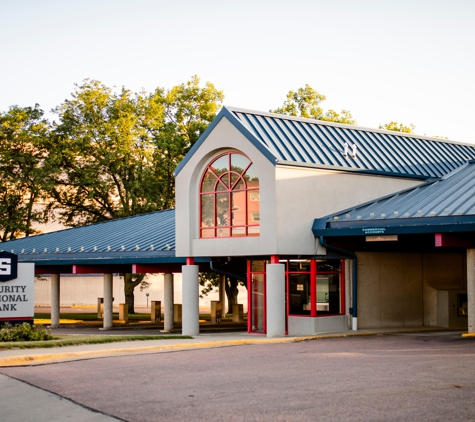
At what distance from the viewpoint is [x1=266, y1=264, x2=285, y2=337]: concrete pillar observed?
2481 cm

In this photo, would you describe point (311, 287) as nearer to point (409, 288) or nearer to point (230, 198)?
point (230, 198)

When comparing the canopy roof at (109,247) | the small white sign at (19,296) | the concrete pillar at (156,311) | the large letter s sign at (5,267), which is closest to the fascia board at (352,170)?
the canopy roof at (109,247)

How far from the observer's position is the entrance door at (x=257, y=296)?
27.0 m

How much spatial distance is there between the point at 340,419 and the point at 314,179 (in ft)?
51.3

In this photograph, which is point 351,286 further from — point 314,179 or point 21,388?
point 21,388

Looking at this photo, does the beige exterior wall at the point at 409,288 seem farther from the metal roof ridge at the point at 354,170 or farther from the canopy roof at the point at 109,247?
the canopy roof at the point at 109,247

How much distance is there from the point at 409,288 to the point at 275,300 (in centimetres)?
616

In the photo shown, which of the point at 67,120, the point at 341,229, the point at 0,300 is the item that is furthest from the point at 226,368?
the point at 67,120

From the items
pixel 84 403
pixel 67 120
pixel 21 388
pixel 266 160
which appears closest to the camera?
pixel 84 403

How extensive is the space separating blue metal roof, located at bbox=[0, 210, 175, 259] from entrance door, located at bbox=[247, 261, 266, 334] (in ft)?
11.8

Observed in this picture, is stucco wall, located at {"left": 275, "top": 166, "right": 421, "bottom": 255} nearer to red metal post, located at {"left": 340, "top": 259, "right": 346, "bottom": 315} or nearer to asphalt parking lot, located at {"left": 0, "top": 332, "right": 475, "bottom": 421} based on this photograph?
red metal post, located at {"left": 340, "top": 259, "right": 346, "bottom": 315}

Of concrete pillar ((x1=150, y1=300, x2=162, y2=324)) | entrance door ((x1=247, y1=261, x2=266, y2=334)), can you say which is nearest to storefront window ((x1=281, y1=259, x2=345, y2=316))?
entrance door ((x1=247, y1=261, x2=266, y2=334))

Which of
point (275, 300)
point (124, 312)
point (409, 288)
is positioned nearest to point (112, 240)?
point (124, 312)

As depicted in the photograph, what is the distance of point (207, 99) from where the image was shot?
46.8 m
